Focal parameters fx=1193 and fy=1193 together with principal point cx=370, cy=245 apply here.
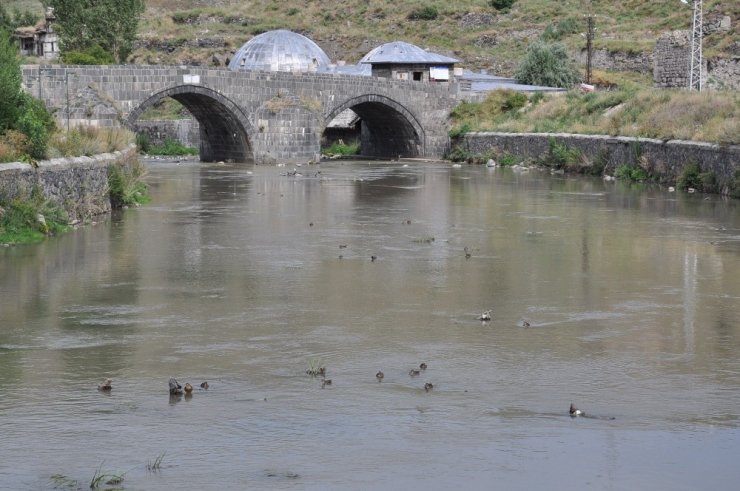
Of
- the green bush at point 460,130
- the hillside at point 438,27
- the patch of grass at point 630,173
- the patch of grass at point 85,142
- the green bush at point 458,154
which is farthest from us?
the hillside at point 438,27

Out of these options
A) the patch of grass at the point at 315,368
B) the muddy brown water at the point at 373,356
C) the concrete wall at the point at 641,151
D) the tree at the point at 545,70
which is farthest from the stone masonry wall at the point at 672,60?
the patch of grass at the point at 315,368

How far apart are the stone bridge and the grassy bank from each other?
62.2 inches

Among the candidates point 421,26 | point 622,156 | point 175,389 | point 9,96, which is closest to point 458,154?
point 622,156

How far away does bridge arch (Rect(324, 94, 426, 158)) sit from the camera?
145 feet

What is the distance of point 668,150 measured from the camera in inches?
1099

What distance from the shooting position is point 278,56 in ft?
174

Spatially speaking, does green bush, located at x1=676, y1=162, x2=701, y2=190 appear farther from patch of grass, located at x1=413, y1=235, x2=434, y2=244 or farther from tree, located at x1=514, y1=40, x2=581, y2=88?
tree, located at x1=514, y1=40, x2=581, y2=88

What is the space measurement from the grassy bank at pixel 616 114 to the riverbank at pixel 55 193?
12.3m

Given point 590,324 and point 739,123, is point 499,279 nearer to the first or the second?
point 590,324

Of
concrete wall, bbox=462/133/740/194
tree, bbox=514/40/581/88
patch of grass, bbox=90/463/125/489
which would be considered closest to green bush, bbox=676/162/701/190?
concrete wall, bbox=462/133/740/194

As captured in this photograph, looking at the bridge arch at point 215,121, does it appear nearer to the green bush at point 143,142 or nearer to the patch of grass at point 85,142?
the green bush at point 143,142

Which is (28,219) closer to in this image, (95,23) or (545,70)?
(545,70)

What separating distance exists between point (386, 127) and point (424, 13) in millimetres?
34958

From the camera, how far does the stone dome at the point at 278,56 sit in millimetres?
52750
